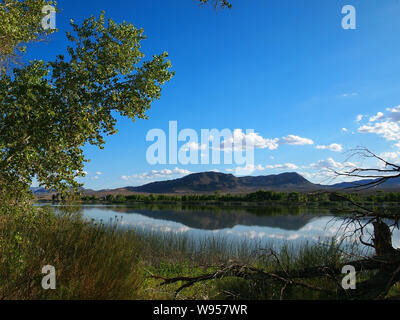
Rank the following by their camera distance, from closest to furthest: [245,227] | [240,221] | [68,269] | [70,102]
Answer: [68,269] < [70,102] < [245,227] < [240,221]

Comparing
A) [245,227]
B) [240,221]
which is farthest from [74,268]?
[240,221]

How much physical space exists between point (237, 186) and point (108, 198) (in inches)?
3919

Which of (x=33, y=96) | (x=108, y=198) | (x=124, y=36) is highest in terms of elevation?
(x=124, y=36)

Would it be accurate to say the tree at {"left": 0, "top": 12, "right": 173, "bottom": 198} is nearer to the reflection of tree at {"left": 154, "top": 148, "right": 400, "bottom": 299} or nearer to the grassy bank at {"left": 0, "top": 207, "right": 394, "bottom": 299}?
the grassy bank at {"left": 0, "top": 207, "right": 394, "bottom": 299}

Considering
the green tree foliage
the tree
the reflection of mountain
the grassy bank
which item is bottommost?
the reflection of mountain

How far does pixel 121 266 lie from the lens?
17.3 feet

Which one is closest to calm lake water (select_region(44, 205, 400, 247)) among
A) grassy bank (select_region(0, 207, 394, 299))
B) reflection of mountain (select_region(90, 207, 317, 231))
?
reflection of mountain (select_region(90, 207, 317, 231))

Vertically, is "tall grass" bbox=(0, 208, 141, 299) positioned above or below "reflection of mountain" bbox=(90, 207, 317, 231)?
above

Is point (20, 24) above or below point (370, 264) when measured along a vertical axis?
above

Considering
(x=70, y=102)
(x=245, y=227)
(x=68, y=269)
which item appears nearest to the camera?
(x=68, y=269)

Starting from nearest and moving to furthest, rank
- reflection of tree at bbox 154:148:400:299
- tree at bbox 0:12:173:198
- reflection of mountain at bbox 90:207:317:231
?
reflection of tree at bbox 154:148:400:299 < tree at bbox 0:12:173:198 < reflection of mountain at bbox 90:207:317:231

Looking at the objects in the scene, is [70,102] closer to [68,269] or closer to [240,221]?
[68,269]
